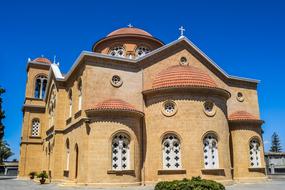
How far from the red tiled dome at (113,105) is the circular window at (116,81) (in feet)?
4.40

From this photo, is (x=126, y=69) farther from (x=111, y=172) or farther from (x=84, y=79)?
(x=111, y=172)

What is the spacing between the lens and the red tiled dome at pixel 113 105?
60.7 ft

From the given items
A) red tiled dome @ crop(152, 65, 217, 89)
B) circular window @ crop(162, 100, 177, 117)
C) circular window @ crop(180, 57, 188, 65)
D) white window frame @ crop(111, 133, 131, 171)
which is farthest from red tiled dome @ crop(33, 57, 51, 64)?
white window frame @ crop(111, 133, 131, 171)

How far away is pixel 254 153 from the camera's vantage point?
2347 cm

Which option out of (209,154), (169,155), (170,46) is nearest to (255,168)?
(209,154)

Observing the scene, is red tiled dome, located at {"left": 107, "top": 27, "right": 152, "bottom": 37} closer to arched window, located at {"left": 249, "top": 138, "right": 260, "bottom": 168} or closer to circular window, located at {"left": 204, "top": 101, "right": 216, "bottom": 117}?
circular window, located at {"left": 204, "top": 101, "right": 216, "bottom": 117}

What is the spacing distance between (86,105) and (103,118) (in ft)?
5.16

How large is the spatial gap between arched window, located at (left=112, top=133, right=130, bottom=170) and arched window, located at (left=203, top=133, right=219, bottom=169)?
16.4 feet

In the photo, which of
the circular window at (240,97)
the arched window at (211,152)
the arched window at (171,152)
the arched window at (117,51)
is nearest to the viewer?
the arched window at (171,152)

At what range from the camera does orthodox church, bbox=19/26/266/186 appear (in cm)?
1855

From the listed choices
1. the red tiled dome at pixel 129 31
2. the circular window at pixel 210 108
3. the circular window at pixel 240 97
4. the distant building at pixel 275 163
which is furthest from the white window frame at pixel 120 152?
the distant building at pixel 275 163

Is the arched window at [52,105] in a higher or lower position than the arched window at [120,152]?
higher

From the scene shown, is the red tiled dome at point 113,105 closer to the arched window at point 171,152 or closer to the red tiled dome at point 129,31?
the arched window at point 171,152

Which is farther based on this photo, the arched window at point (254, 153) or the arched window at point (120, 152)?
the arched window at point (254, 153)
